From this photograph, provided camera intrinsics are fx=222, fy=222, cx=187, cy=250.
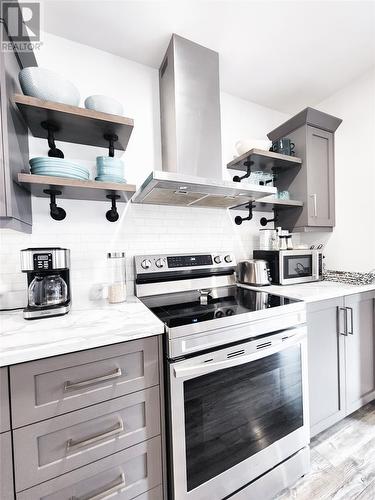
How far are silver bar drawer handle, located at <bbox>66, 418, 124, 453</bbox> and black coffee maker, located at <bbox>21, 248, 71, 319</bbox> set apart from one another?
515 millimetres

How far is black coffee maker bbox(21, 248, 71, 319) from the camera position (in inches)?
40.0

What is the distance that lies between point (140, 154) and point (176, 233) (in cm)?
63

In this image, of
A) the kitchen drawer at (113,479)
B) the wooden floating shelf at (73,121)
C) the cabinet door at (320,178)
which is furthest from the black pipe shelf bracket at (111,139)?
the cabinet door at (320,178)

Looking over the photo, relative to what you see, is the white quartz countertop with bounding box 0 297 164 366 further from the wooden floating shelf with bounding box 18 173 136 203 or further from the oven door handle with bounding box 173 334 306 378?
the wooden floating shelf with bounding box 18 173 136 203

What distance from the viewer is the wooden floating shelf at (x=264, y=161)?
1.72 meters

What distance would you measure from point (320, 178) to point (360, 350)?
1.40 m

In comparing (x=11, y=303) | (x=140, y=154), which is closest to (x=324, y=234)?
(x=140, y=154)

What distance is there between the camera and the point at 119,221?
1.55 meters

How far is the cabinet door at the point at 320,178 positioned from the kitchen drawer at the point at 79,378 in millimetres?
1744

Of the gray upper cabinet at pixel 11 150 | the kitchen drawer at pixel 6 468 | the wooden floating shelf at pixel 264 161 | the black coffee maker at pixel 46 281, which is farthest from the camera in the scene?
the wooden floating shelf at pixel 264 161

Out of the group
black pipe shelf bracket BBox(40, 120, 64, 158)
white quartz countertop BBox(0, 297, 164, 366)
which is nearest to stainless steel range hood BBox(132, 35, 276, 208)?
black pipe shelf bracket BBox(40, 120, 64, 158)

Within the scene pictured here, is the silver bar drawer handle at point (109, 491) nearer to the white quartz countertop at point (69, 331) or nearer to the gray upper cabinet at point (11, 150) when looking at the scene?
the white quartz countertop at point (69, 331)

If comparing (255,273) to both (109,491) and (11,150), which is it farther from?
(11,150)

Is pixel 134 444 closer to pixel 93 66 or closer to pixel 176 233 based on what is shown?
pixel 176 233
